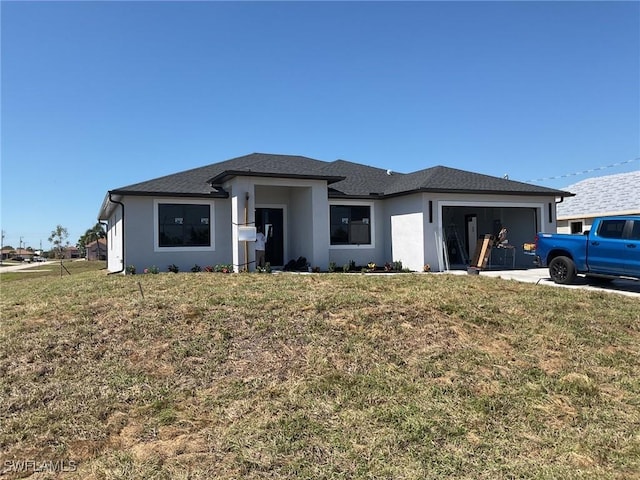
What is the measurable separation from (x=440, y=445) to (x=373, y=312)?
11.1ft

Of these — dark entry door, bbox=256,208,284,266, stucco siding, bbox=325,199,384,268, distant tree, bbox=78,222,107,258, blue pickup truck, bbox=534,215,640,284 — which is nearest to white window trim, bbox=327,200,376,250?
stucco siding, bbox=325,199,384,268

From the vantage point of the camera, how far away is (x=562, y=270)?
39.0 feet

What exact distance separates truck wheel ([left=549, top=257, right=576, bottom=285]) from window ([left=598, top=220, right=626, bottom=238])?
1071 millimetres

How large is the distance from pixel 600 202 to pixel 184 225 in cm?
2214

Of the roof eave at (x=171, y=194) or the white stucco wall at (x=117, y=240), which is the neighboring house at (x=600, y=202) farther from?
the white stucco wall at (x=117, y=240)

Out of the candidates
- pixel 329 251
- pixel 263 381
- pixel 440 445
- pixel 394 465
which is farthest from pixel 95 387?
pixel 329 251

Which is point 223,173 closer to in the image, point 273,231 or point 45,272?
point 273,231

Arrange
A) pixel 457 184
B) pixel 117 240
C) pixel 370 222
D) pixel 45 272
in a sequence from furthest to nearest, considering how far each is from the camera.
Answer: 1. pixel 45 272
2. pixel 117 240
3. pixel 370 222
4. pixel 457 184

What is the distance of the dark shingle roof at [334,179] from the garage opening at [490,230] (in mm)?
1463

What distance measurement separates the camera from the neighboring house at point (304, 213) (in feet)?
48.3

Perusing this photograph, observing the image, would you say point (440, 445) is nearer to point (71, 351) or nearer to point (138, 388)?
point (138, 388)

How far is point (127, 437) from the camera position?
399cm

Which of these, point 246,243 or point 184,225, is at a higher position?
point 184,225

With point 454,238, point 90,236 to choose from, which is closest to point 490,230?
point 454,238
